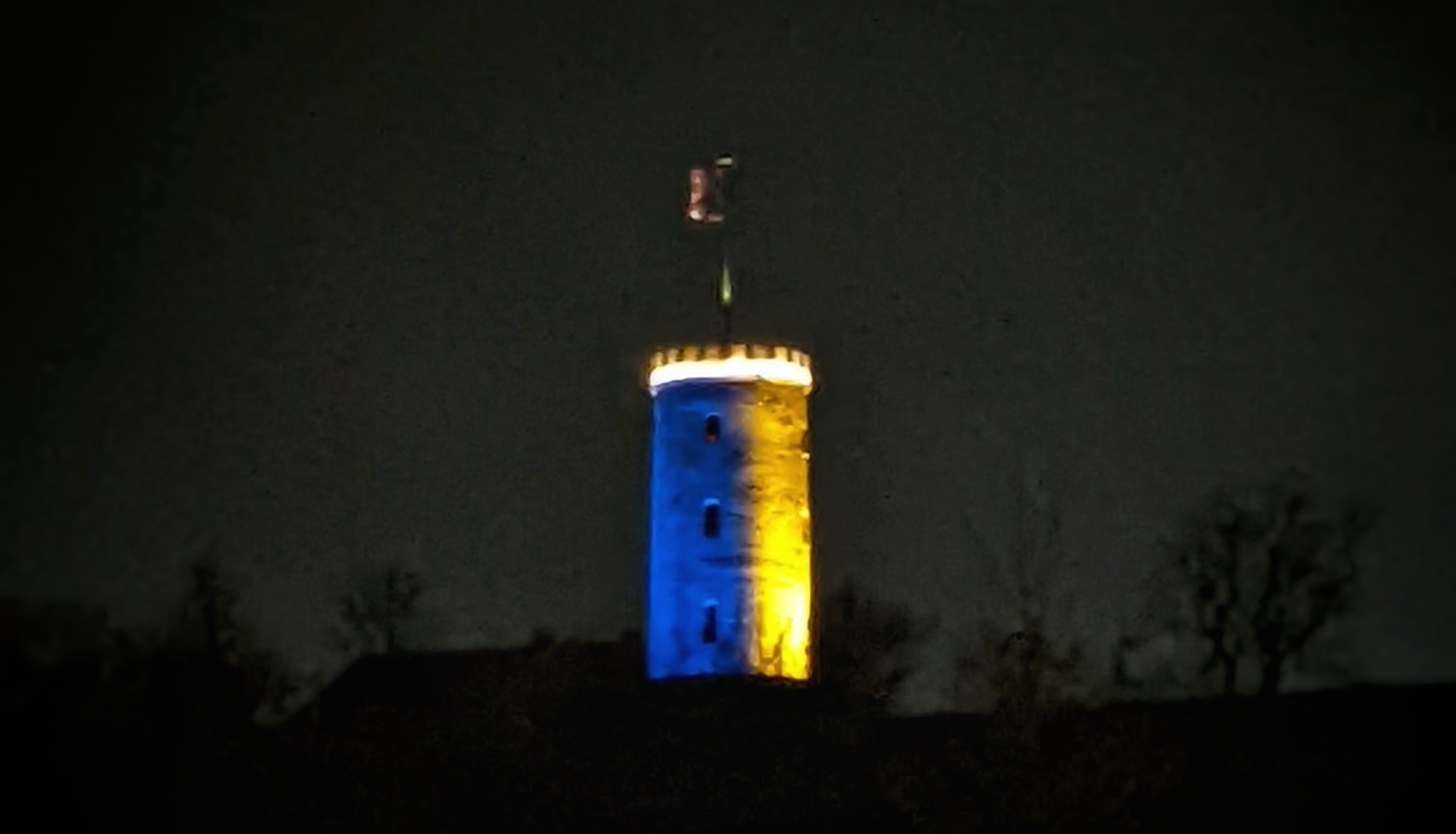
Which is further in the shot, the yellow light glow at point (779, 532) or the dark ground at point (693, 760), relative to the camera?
the yellow light glow at point (779, 532)

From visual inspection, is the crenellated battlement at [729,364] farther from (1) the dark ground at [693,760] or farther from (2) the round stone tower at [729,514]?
(1) the dark ground at [693,760]

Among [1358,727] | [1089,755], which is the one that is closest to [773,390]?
[1089,755]

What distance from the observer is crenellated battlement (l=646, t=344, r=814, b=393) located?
49.9m

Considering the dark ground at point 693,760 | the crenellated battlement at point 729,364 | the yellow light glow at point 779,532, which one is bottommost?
the dark ground at point 693,760

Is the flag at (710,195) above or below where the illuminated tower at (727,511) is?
above

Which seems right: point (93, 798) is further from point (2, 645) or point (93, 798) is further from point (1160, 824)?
point (1160, 824)

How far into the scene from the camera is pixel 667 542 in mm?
49250

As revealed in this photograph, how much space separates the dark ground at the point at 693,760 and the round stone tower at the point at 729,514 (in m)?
0.81

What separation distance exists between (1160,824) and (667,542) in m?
11.1

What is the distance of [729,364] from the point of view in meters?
49.9

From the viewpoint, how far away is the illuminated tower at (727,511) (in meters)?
48.4

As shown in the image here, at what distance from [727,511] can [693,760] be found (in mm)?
5073

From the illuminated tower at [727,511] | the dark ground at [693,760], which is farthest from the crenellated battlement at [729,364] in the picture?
the dark ground at [693,760]

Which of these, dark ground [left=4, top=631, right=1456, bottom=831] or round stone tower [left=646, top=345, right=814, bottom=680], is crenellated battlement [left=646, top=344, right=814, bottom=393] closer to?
round stone tower [left=646, top=345, right=814, bottom=680]
